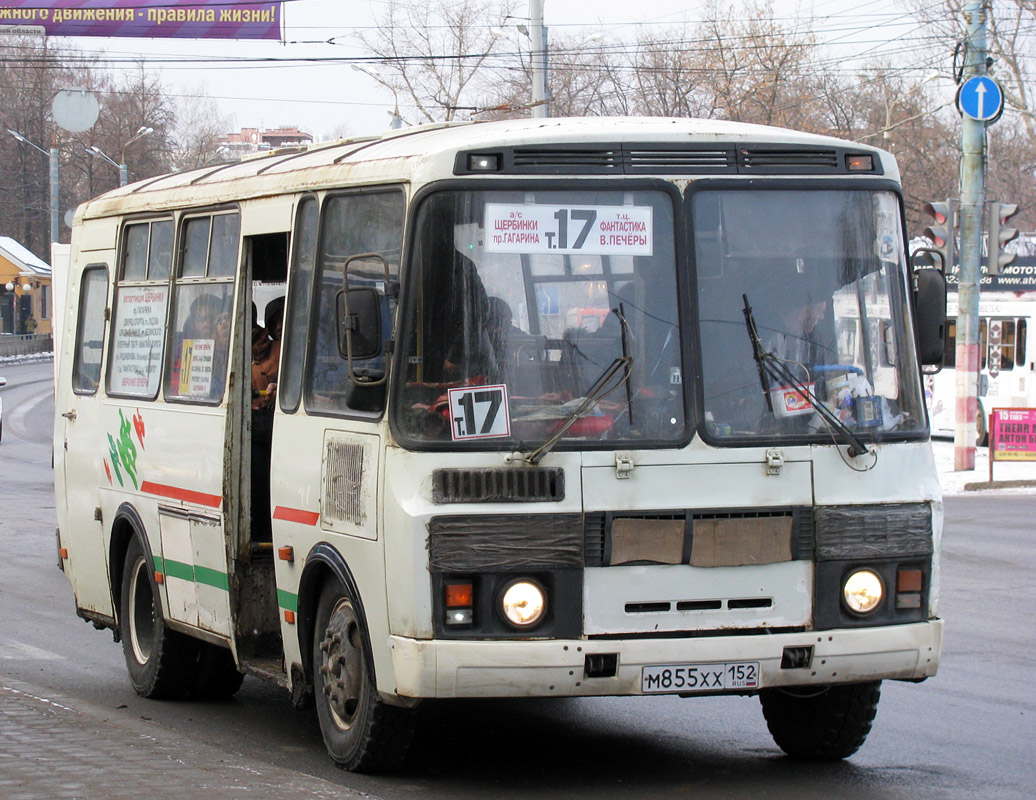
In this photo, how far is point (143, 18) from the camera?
3375 centimetres

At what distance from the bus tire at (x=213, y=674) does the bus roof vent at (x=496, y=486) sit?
3302 mm

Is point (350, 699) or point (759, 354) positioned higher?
point (759, 354)

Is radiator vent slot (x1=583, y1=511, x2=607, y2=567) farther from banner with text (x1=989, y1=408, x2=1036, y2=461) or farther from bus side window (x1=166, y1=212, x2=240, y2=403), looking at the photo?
banner with text (x1=989, y1=408, x2=1036, y2=461)

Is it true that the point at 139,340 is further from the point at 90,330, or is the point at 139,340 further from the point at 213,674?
the point at 213,674

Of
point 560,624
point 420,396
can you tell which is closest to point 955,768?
point 560,624

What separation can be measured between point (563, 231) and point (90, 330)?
185 inches

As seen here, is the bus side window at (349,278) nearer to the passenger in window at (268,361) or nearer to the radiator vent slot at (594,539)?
the radiator vent slot at (594,539)

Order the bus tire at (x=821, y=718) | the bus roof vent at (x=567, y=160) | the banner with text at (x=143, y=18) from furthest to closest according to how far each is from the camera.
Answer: the banner with text at (x=143, y=18)
the bus tire at (x=821, y=718)
the bus roof vent at (x=567, y=160)

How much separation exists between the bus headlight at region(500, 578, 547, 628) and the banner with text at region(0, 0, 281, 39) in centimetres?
2891

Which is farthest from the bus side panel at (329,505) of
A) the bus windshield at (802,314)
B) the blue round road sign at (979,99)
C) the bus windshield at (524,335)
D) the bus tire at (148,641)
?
the blue round road sign at (979,99)

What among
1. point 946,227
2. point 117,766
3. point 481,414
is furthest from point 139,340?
point 946,227

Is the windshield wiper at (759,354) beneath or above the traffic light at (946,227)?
beneath

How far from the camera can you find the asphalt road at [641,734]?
671cm

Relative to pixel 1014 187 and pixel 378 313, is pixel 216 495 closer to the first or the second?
pixel 378 313
